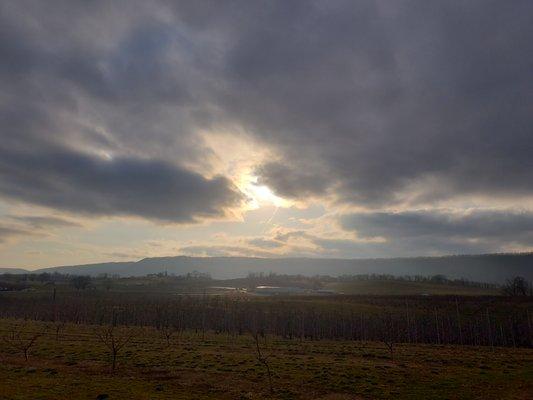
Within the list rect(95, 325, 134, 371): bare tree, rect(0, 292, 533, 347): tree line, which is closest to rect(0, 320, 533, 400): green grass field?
rect(95, 325, 134, 371): bare tree

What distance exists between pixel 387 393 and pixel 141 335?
6882cm

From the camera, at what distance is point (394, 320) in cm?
12281

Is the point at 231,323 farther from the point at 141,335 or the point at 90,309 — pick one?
the point at 90,309

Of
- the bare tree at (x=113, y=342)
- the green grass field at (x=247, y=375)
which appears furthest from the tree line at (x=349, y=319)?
the green grass field at (x=247, y=375)

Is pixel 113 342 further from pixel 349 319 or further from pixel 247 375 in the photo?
pixel 349 319

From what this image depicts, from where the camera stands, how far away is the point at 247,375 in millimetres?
45906

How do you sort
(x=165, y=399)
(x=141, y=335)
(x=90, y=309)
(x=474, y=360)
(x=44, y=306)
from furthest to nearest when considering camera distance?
(x=44, y=306) → (x=90, y=309) → (x=141, y=335) → (x=474, y=360) → (x=165, y=399)

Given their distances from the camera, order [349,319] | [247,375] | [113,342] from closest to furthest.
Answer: [247,375]
[113,342]
[349,319]

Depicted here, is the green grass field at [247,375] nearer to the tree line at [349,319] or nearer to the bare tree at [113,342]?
the bare tree at [113,342]

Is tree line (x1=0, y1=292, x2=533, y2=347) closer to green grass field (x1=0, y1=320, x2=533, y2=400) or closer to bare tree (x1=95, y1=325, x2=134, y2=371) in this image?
bare tree (x1=95, y1=325, x2=134, y2=371)

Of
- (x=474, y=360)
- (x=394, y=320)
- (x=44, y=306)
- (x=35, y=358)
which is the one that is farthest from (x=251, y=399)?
(x=44, y=306)

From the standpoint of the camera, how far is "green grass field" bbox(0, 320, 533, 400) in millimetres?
37594

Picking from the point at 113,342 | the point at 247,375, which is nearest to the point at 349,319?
the point at 247,375

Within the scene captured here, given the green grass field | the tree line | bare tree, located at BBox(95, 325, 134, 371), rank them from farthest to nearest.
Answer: the tree line, bare tree, located at BBox(95, 325, 134, 371), the green grass field
